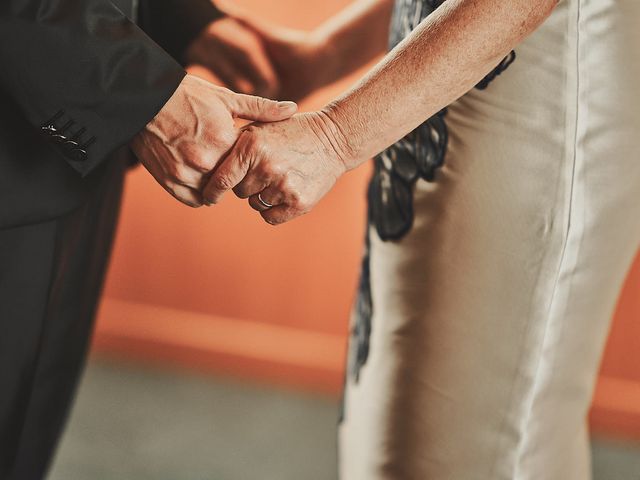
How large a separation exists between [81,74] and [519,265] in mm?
468

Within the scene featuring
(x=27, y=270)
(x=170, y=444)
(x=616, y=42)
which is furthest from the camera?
(x=170, y=444)

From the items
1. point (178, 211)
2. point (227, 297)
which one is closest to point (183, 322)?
point (227, 297)

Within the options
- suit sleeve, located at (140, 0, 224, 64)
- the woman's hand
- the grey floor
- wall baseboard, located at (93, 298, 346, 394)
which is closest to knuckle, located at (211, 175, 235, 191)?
the woman's hand

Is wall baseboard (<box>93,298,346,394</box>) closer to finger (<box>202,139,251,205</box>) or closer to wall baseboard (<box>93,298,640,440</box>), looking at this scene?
wall baseboard (<box>93,298,640,440</box>)

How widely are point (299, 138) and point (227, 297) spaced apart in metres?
1.18

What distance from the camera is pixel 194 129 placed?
808mm

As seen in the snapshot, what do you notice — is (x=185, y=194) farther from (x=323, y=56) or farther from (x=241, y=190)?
(x=323, y=56)

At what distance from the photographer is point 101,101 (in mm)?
755

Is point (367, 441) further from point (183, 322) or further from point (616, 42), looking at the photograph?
point (183, 322)

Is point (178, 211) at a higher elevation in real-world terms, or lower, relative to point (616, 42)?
lower

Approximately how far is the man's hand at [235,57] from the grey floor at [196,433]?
2.89ft

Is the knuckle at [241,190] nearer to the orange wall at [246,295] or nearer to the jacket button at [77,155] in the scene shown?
the jacket button at [77,155]

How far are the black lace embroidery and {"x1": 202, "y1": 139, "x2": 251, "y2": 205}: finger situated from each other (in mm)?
182

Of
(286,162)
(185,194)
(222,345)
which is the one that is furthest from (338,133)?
(222,345)
